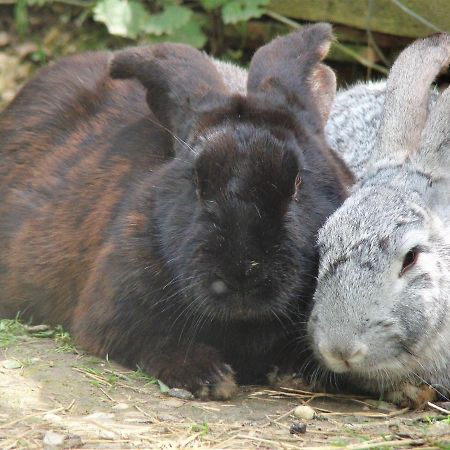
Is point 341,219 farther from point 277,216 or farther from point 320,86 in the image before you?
point 320,86

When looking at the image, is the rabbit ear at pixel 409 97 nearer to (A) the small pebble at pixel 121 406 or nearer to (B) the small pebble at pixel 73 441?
(A) the small pebble at pixel 121 406

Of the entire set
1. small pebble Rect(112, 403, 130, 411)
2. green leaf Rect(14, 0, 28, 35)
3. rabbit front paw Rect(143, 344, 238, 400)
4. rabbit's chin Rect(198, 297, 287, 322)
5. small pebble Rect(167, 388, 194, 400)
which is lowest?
small pebble Rect(112, 403, 130, 411)

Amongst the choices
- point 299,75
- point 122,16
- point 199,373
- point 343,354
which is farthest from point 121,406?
point 122,16

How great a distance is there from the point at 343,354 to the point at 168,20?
4.60m

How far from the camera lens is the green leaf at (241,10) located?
8344 millimetres

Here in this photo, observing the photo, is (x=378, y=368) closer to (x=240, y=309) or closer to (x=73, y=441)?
(x=240, y=309)

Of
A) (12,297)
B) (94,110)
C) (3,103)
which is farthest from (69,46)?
(12,297)

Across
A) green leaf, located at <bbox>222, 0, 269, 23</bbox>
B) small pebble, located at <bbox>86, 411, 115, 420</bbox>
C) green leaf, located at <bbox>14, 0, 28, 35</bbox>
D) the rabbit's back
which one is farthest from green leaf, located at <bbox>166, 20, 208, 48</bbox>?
small pebble, located at <bbox>86, 411, 115, 420</bbox>

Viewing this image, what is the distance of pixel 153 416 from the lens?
4.70 meters

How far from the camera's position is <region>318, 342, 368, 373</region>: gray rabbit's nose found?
468 centimetres

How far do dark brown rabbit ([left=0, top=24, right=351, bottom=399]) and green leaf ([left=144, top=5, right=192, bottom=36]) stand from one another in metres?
2.23

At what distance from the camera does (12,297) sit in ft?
20.0

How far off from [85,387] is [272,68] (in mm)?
1928

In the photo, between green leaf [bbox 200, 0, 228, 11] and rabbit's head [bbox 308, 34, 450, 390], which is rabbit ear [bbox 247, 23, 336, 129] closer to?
rabbit's head [bbox 308, 34, 450, 390]
